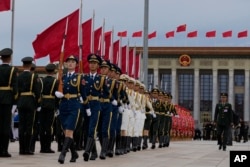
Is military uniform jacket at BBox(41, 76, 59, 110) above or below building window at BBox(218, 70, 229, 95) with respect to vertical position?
below

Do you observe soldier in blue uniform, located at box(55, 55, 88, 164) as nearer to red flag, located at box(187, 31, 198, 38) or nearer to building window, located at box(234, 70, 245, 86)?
red flag, located at box(187, 31, 198, 38)

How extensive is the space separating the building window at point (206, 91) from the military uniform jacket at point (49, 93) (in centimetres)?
7165

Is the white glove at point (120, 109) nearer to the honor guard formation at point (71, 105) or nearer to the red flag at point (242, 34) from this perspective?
the honor guard formation at point (71, 105)

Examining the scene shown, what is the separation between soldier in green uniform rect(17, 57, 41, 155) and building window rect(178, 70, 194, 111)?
7208 cm

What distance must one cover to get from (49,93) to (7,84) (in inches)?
87.1

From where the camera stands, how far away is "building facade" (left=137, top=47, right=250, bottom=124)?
7825 cm

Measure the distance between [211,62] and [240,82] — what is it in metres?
7.58

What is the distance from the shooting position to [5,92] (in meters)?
12.7

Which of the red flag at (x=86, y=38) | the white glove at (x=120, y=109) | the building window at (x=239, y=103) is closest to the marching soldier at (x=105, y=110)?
the white glove at (x=120, y=109)

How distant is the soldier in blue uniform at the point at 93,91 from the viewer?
12445 millimetres

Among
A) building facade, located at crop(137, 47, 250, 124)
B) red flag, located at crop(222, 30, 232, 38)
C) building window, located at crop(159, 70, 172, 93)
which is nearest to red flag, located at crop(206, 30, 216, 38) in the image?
red flag, located at crop(222, 30, 232, 38)

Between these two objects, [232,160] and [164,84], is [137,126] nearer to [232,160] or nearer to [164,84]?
[232,160]

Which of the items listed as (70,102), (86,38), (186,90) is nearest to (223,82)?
(186,90)

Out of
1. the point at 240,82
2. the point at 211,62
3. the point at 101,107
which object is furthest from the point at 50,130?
the point at 240,82
